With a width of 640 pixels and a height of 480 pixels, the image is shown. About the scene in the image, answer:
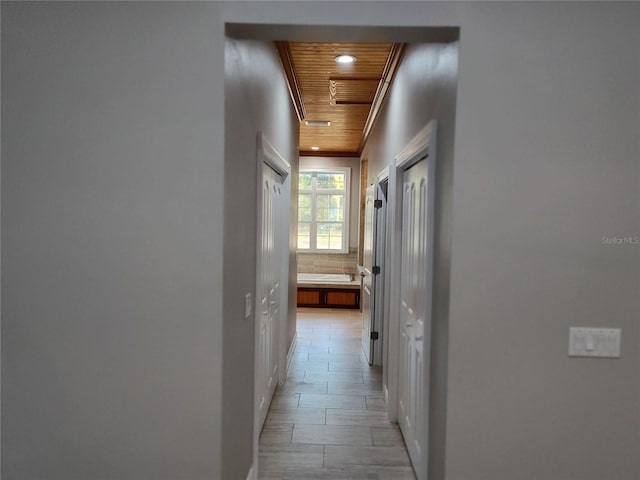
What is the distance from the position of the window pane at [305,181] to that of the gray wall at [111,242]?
6.75 meters

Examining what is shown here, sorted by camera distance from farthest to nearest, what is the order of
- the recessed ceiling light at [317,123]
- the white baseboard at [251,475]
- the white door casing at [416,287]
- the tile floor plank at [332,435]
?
the recessed ceiling light at [317,123] < the tile floor plank at [332,435] < the white baseboard at [251,475] < the white door casing at [416,287]

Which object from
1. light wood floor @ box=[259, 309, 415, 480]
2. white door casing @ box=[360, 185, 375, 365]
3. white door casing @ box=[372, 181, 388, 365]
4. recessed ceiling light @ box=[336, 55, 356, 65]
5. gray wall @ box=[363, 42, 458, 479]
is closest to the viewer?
gray wall @ box=[363, 42, 458, 479]

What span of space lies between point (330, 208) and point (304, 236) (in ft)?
2.41

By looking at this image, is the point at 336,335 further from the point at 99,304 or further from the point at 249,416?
the point at 99,304

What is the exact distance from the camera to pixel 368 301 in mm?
5086

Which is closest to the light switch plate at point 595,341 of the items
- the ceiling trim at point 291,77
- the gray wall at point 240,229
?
the gray wall at point 240,229

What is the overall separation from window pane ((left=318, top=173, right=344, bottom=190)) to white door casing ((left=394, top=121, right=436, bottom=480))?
5280mm

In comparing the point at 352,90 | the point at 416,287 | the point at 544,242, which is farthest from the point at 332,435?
the point at 352,90

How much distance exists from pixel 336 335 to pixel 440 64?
4.55m

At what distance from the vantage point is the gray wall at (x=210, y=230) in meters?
1.74

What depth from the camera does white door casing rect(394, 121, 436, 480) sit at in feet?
7.20

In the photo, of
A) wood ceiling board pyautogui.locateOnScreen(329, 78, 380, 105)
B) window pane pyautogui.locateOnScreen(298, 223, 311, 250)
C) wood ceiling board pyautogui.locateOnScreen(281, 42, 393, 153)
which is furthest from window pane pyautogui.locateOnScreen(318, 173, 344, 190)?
wood ceiling board pyautogui.locateOnScreen(329, 78, 380, 105)

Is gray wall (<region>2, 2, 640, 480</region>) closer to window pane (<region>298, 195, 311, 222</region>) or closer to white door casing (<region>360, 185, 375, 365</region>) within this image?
white door casing (<region>360, 185, 375, 365</region>)

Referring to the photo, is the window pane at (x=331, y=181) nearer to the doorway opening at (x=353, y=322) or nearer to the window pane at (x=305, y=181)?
the window pane at (x=305, y=181)
